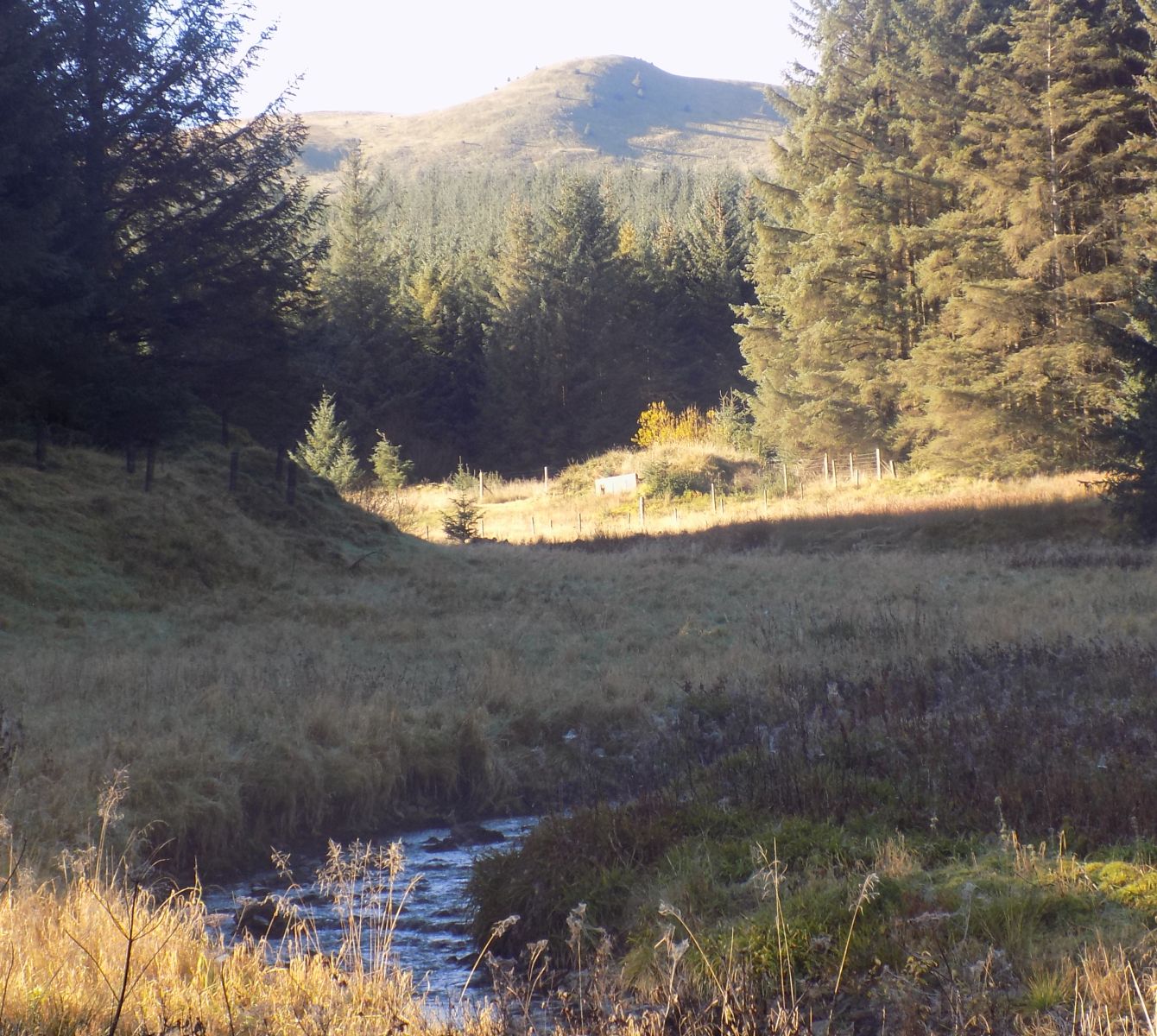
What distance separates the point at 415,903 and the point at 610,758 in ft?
11.6

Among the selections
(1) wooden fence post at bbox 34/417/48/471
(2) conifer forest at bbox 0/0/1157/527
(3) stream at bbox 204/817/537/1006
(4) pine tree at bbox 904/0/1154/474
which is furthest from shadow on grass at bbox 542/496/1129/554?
(3) stream at bbox 204/817/537/1006

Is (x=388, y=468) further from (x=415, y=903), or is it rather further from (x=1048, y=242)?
(x=415, y=903)

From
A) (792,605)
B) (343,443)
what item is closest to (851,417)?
(343,443)

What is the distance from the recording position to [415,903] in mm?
7059

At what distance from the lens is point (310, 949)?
5.48 m

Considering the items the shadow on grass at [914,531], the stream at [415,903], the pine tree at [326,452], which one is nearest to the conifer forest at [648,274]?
the shadow on grass at [914,531]

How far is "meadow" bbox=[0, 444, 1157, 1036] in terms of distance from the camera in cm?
468

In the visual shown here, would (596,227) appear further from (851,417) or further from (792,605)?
(792,605)

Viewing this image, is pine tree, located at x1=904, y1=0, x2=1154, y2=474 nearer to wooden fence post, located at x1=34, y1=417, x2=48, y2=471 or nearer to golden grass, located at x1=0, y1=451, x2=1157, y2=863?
golden grass, located at x1=0, y1=451, x2=1157, y2=863

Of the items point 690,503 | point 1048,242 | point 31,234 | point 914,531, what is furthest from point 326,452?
point 31,234

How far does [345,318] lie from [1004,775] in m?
54.9

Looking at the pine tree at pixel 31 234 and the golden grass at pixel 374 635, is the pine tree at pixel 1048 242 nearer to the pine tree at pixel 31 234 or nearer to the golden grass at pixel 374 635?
the golden grass at pixel 374 635

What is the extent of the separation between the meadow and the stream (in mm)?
281

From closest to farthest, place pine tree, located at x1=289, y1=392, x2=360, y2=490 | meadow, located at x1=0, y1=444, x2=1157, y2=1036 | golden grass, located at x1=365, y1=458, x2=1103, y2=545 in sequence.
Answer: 1. meadow, located at x1=0, y1=444, x2=1157, y2=1036
2. golden grass, located at x1=365, y1=458, x2=1103, y2=545
3. pine tree, located at x1=289, y1=392, x2=360, y2=490
